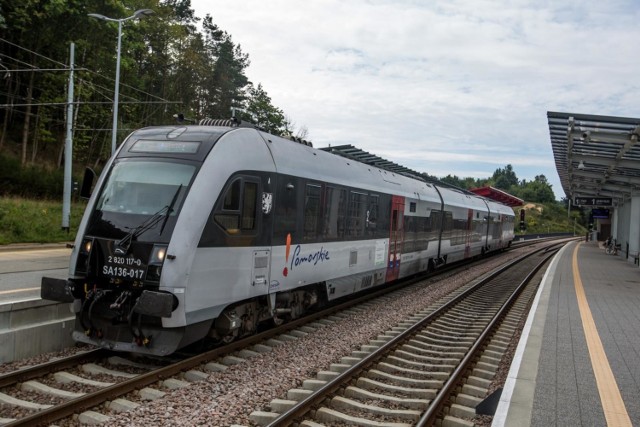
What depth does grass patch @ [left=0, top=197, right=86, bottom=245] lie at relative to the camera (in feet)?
70.3

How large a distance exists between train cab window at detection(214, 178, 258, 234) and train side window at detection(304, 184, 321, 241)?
5.90 ft

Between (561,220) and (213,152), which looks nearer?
(213,152)

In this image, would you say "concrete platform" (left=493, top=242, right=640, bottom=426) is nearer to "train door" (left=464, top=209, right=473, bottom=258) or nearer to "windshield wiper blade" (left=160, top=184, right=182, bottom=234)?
"windshield wiper blade" (left=160, top=184, right=182, bottom=234)

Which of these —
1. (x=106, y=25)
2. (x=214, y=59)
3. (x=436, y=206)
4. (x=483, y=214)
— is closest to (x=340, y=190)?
(x=436, y=206)

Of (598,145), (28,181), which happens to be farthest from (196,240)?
(28,181)

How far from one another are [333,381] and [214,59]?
4645 centimetres

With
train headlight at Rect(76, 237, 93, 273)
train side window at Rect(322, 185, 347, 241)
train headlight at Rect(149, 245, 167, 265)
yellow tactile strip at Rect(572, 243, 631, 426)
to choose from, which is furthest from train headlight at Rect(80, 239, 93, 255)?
yellow tactile strip at Rect(572, 243, 631, 426)

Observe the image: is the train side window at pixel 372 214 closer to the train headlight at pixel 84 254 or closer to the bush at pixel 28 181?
the train headlight at pixel 84 254

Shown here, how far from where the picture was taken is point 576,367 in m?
7.20

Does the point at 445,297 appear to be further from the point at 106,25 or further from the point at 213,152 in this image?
the point at 106,25

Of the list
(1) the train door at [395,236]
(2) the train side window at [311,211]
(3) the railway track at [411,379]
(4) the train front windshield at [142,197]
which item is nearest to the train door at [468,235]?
(1) the train door at [395,236]

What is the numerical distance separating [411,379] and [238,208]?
3279 millimetres

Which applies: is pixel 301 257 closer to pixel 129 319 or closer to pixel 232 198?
pixel 232 198

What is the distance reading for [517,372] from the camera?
21.9 feet
